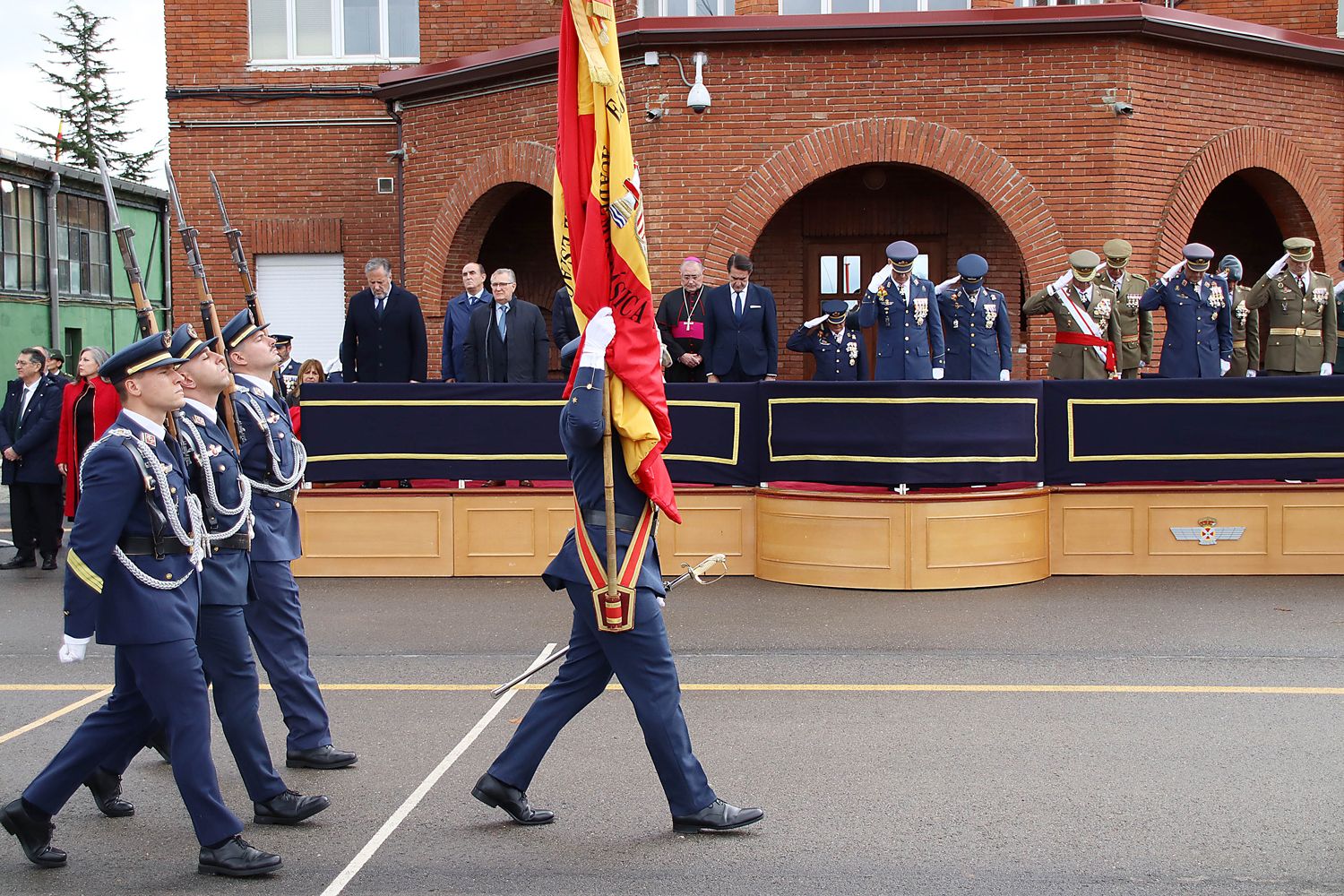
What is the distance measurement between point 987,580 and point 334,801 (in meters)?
5.96

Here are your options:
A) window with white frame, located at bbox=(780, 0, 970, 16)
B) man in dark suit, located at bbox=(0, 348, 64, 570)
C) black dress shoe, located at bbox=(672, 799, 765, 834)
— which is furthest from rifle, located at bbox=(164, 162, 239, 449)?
window with white frame, located at bbox=(780, 0, 970, 16)

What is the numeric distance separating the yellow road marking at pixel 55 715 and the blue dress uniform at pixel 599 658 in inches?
115

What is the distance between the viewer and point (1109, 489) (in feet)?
35.6

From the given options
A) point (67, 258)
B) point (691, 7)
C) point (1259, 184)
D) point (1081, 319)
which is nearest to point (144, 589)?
point (1081, 319)

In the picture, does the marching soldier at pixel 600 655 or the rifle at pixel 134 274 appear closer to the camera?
the marching soldier at pixel 600 655

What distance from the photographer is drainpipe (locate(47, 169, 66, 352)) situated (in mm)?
31078

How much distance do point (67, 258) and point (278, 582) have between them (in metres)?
30.0

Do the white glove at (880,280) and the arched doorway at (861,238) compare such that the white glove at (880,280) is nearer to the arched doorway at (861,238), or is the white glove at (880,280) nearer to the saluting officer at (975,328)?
the saluting officer at (975,328)

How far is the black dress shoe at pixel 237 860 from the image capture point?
16.2 ft

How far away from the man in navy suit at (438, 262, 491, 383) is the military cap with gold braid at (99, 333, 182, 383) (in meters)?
7.29

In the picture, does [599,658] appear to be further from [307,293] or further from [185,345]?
[307,293]

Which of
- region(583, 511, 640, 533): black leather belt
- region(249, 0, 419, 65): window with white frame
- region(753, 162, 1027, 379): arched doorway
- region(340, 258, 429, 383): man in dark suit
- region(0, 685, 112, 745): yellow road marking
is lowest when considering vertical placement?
region(0, 685, 112, 745): yellow road marking

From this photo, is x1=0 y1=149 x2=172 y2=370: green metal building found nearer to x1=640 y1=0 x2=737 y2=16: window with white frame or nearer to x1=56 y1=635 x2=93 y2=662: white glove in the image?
x1=640 y1=0 x2=737 y2=16: window with white frame

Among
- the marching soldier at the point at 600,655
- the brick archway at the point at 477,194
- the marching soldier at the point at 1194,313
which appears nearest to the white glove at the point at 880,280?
the marching soldier at the point at 1194,313
